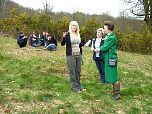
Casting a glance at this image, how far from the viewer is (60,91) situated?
10461 mm

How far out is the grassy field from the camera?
8.97m

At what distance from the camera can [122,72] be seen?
1430 centimetres

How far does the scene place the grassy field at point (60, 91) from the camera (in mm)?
8969

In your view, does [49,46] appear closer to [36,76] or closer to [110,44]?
[36,76]

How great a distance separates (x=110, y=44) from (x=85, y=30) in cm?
2326

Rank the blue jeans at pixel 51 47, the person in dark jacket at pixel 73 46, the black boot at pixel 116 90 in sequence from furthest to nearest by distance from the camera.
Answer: the blue jeans at pixel 51 47, the person in dark jacket at pixel 73 46, the black boot at pixel 116 90

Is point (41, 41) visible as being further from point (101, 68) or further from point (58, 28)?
point (58, 28)

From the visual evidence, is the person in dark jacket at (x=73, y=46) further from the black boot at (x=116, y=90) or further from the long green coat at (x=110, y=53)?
the black boot at (x=116, y=90)

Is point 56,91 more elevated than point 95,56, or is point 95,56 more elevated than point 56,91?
point 95,56

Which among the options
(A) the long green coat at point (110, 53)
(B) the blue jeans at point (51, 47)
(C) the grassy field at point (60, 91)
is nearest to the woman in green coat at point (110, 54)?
(A) the long green coat at point (110, 53)

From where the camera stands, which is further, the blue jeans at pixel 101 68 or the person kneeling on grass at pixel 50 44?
the person kneeling on grass at pixel 50 44

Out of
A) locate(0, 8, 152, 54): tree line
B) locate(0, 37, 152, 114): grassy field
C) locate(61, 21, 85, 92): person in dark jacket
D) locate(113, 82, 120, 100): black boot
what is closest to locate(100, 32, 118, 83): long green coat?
locate(113, 82, 120, 100): black boot

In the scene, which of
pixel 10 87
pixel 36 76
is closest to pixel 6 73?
pixel 36 76

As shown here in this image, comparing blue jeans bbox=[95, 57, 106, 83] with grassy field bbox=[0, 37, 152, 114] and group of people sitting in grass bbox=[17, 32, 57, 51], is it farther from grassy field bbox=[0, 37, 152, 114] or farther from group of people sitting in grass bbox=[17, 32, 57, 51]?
group of people sitting in grass bbox=[17, 32, 57, 51]
